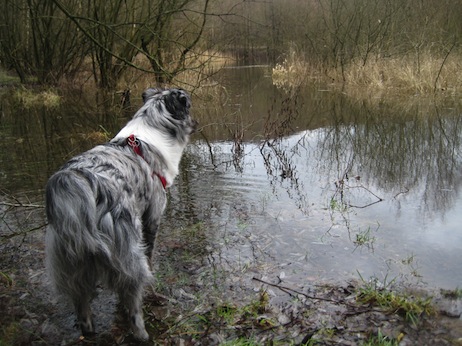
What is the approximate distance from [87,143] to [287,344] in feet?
26.3

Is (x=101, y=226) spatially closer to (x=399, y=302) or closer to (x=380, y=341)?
(x=380, y=341)

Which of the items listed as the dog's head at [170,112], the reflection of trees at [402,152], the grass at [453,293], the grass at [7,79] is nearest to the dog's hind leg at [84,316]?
the dog's head at [170,112]

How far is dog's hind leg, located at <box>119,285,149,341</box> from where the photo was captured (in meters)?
3.01

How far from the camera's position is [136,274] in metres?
2.94

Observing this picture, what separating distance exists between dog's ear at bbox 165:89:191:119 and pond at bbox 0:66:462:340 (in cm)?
150

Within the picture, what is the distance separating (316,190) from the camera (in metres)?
6.57

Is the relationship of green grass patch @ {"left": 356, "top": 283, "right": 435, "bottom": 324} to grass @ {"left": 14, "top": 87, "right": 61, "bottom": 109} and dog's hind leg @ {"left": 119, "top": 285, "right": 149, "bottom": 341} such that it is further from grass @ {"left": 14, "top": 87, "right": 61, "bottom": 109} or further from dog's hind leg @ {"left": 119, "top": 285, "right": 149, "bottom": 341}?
grass @ {"left": 14, "top": 87, "right": 61, "bottom": 109}

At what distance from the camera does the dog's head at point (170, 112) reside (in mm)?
4211

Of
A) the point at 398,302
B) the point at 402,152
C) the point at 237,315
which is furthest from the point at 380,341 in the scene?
the point at 402,152

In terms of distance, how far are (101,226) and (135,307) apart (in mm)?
745

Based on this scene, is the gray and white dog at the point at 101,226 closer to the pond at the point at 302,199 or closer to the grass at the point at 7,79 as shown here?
the pond at the point at 302,199

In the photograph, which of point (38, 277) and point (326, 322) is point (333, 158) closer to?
point (326, 322)

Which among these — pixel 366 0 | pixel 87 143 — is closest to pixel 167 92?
pixel 87 143

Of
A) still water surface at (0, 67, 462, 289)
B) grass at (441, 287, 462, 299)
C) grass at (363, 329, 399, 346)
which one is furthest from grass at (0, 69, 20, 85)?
grass at (363, 329, 399, 346)
